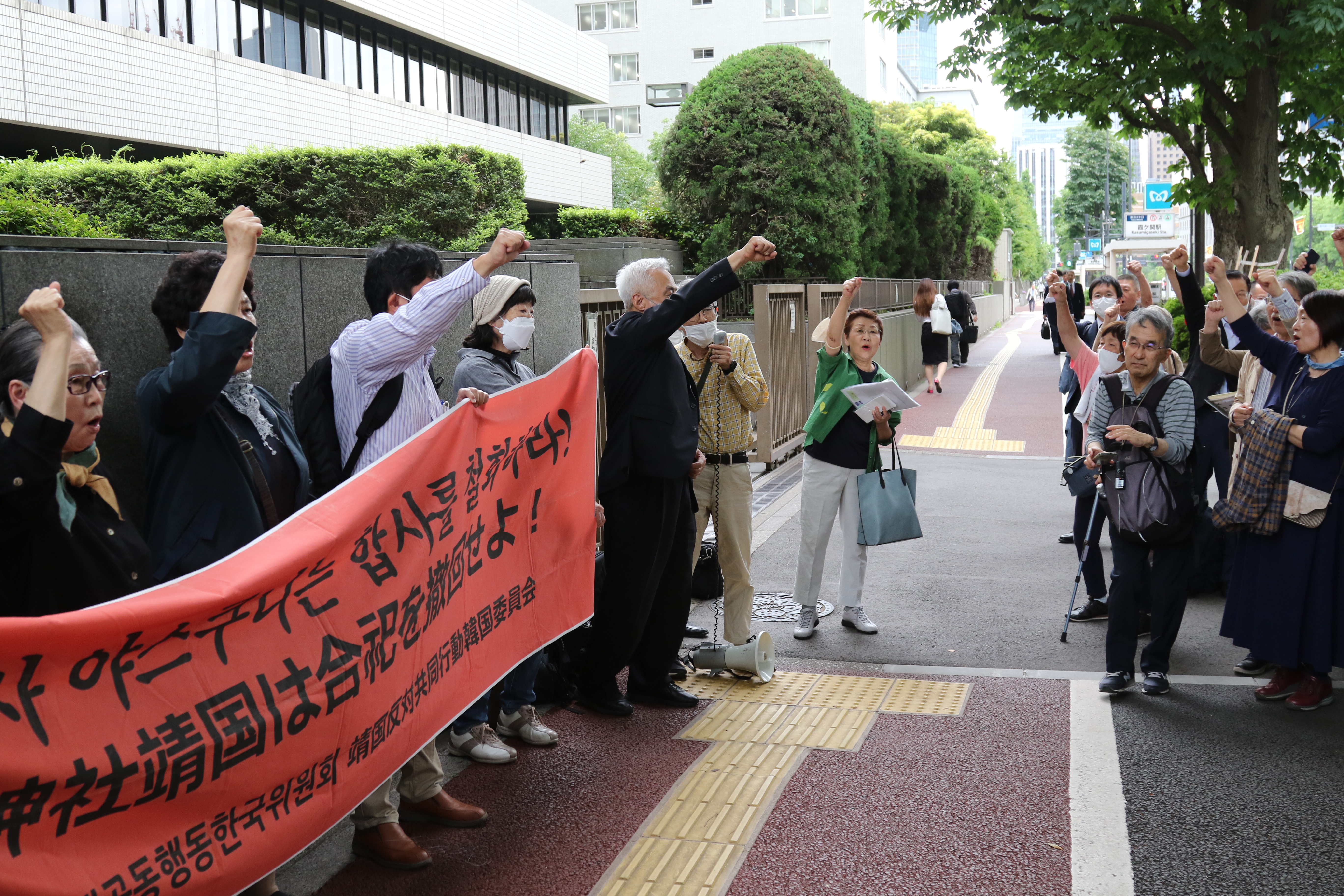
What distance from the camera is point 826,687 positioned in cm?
581

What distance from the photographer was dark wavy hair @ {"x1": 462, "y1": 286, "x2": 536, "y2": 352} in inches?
189

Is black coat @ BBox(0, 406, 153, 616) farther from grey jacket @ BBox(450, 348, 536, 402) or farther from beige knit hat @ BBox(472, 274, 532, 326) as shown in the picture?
beige knit hat @ BBox(472, 274, 532, 326)

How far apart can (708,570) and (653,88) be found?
5705 cm

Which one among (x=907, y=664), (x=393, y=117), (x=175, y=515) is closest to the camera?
(x=175, y=515)

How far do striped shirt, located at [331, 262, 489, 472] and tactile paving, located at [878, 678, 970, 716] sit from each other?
2.70m

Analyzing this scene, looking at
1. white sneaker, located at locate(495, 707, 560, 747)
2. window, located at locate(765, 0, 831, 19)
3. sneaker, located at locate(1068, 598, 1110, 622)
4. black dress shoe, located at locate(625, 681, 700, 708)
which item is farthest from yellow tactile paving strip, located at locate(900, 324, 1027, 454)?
window, located at locate(765, 0, 831, 19)

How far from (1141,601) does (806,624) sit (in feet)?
6.27

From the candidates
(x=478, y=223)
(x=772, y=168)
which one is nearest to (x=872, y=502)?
(x=478, y=223)

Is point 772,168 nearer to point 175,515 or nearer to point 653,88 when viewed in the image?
point 175,515

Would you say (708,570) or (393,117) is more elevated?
(393,117)

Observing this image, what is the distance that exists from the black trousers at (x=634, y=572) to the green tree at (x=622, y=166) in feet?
164

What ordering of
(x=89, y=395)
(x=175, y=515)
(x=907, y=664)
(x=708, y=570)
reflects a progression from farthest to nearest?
(x=708, y=570), (x=907, y=664), (x=175, y=515), (x=89, y=395)

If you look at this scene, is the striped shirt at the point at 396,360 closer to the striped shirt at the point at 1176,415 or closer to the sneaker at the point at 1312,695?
the striped shirt at the point at 1176,415

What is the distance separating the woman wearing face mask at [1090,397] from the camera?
6.91 meters
